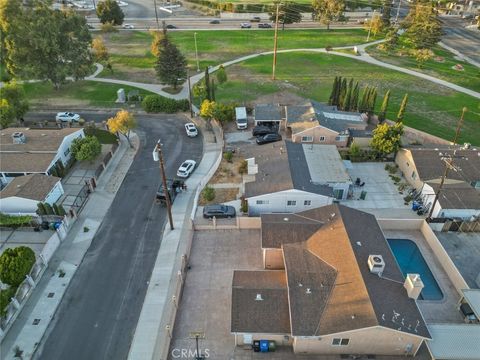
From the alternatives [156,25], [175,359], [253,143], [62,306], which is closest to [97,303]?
[62,306]

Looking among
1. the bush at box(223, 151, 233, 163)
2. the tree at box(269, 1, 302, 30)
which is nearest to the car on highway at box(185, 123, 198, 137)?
the bush at box(223, 151, 233, 163)

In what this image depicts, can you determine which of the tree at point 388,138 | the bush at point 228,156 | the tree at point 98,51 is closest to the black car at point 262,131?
the bush at point 228,156

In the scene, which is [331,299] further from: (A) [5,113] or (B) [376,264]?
(A) [5,113]

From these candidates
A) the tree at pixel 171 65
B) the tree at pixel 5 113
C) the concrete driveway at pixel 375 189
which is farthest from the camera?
the tree at pixel 171 65

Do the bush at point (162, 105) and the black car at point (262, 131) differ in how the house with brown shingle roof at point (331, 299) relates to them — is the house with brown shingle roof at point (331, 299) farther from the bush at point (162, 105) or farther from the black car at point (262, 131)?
the bush at point (162, 105)

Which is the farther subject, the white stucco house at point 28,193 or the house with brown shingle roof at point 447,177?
the white stucco house at point 28,193

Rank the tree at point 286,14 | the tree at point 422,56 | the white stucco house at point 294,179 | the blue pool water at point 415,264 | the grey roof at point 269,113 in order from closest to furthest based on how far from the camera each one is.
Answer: the blue pool water at point 415,264
the white stucco house at point 294,179
the grey roof at point 269,113
the tree at point 422,56
the tree at point 286,14
